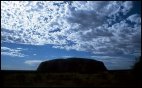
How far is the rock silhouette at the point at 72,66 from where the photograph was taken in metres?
19.0

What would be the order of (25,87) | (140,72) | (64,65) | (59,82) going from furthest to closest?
(64,65) < (140,72) < (59,82) < (25,87)

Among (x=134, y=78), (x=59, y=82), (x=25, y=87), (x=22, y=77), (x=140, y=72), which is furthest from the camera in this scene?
(x=140, y=72)

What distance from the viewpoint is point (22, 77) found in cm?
679

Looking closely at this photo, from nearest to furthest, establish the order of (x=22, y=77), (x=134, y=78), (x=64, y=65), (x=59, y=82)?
(x=59, y=82) → (x=22, y=77) → (x=134, y=78) → (x=64, y=65)

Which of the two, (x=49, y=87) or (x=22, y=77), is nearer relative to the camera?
(x=49, y=87)

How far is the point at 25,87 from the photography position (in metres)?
5.51

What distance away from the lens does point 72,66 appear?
19.6 meters

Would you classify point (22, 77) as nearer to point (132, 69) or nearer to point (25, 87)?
point (25, 87)

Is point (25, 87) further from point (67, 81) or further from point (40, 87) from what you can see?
point (67, 81)

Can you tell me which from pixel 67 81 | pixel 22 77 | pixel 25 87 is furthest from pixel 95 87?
pixel 22 77

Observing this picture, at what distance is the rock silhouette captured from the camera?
19.0m

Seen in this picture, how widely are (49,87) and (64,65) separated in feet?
46.6

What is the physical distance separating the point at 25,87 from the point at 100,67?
16462 mm

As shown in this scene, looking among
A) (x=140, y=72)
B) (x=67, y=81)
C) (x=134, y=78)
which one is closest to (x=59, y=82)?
(x=67, y=81)
